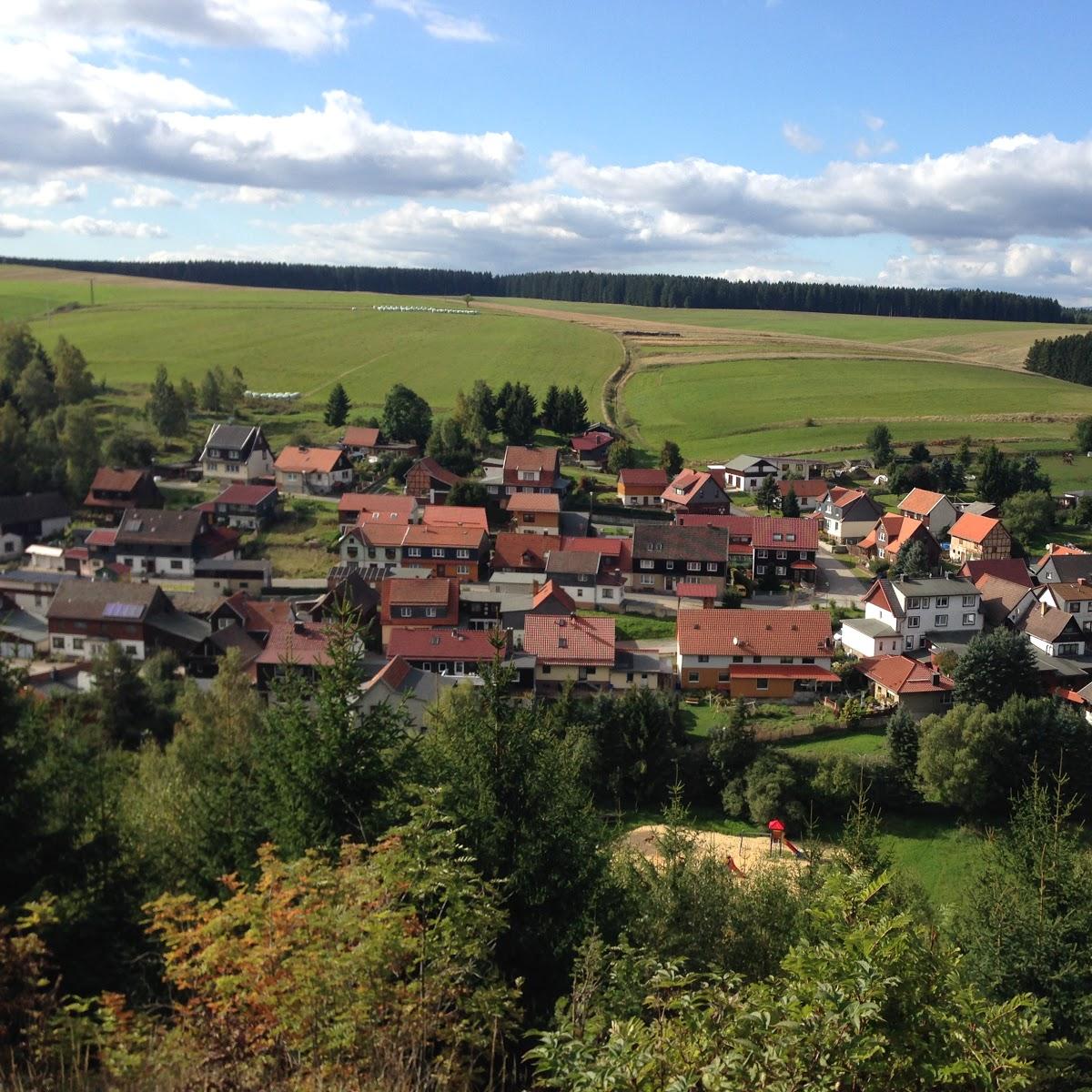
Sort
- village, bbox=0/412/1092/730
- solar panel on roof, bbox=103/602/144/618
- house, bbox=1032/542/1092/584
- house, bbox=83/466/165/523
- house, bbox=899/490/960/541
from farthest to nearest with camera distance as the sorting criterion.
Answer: house, bbox=83/466/165/523 < house, bbox=899/490/960/541 < house, bbox=1032/542/1092/584 < solar panel on roof, bbox=103/602/144/618 < village, bbox=0/412/1092/730

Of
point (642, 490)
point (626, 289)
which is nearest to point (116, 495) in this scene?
point (642, 490)

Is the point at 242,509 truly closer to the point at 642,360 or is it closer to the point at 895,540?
the point at 895,540

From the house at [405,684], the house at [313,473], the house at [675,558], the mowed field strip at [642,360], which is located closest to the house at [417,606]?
the house at [405,684]

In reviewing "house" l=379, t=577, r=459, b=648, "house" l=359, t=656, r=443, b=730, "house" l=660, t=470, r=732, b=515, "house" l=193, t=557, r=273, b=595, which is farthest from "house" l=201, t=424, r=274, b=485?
"house" l=359, t=656, r=443, b=730

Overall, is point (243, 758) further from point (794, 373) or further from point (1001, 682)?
point (794, 373)

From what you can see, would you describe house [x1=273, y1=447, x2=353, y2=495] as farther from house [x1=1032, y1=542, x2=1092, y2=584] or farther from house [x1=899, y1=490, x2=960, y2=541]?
house [x1=1032, y1=542, x2=1092, y2=584]

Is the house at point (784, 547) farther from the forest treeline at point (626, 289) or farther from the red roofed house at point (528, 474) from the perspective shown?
the forest treeline at point (626, 289)
